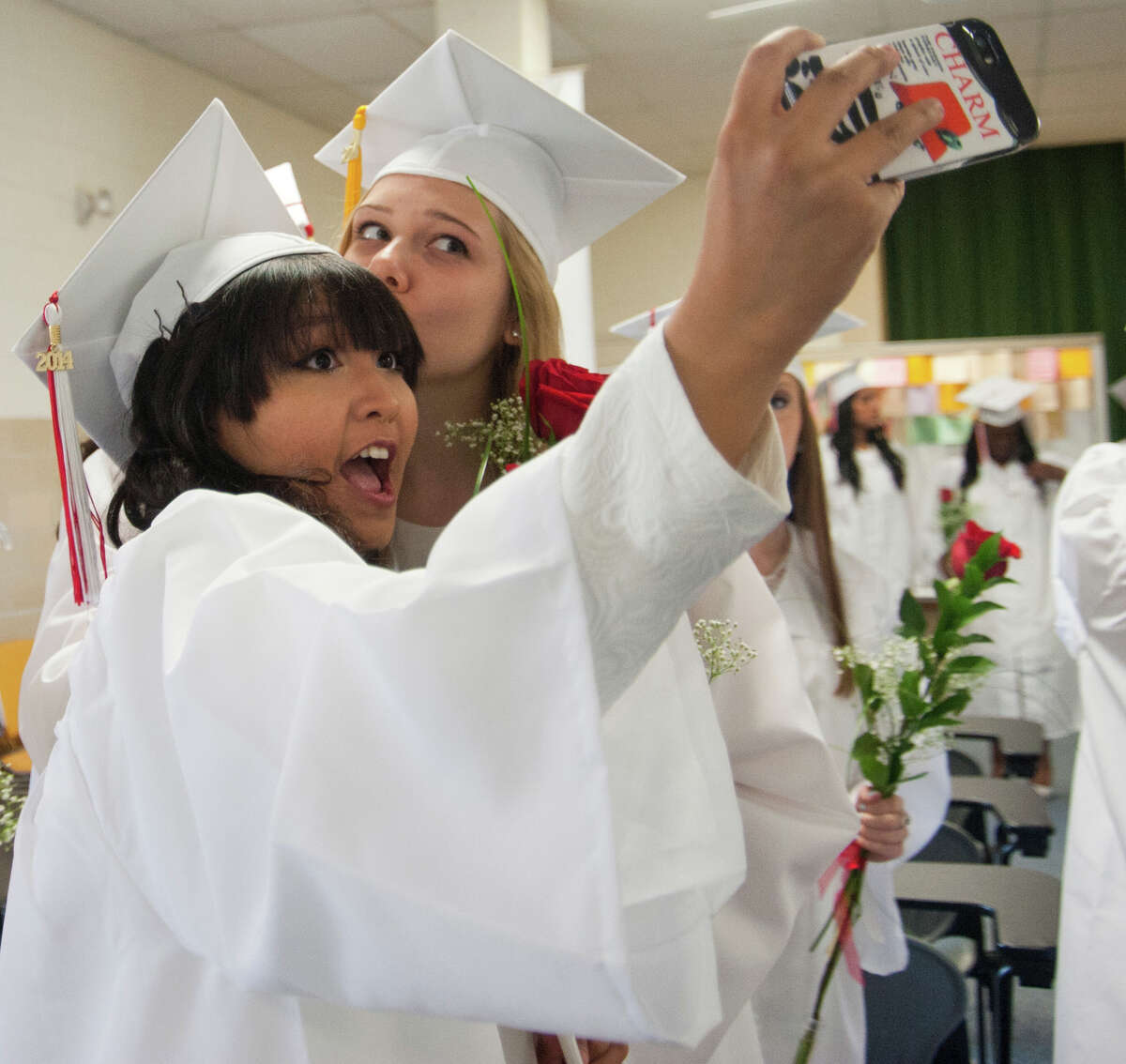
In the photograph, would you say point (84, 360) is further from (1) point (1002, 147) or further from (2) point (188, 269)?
(1) point (1002, 147)

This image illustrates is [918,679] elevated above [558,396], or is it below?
below

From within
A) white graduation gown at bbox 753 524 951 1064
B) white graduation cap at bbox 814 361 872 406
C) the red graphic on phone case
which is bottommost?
white graduation gown at bbox 753 524 951 1064

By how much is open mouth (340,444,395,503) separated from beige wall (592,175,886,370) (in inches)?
298

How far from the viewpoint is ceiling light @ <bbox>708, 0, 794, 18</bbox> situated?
530 cm

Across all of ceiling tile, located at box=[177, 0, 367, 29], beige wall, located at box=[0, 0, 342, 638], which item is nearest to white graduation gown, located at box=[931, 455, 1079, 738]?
beige wall, located at box=[0, 0, 342, 638]

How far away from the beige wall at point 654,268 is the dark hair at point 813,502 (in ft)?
19.3

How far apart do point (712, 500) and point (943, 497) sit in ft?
21.1

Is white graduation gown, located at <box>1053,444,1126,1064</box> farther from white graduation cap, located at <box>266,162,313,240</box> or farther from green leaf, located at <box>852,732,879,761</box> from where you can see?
white graduation cap, located at <box>266,162,313,240</box>

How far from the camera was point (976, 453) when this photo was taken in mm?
6660

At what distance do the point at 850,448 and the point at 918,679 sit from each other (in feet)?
17.2

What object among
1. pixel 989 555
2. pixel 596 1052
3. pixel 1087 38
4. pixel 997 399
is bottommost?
pixel 596 1052

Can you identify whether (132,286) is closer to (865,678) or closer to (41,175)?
(865,678)

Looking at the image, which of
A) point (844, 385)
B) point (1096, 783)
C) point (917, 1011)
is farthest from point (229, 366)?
point (844, 385)

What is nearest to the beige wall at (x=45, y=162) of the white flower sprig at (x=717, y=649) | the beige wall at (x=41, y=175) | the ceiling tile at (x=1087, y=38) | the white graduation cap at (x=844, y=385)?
the beige wall at (x=41, y=175)
